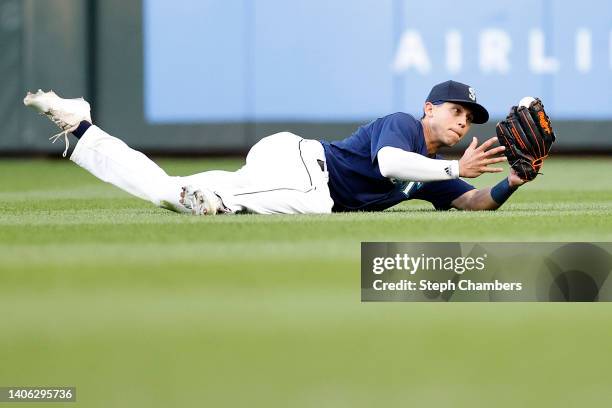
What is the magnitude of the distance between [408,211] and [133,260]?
2.18 meters

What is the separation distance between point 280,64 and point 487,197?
8320 millimetres

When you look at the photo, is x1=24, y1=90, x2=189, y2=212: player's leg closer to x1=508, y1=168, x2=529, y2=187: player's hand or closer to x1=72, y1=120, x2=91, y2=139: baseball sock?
x1=72, y1=120, x2=91, y2=139: baseball sock

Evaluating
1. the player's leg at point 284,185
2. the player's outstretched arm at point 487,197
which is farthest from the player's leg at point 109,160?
the player's outstretched arm at point 487,197

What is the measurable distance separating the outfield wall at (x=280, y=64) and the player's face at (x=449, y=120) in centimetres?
837

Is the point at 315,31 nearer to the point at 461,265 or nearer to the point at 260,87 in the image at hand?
the point at 260,87

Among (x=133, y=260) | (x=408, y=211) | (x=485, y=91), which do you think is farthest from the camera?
(x=485, y=91)

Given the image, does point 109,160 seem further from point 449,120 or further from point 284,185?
point 449,120

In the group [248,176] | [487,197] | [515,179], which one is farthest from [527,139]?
[248,176]

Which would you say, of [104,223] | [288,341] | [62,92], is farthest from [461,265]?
[62,92]

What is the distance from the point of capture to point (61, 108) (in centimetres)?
507

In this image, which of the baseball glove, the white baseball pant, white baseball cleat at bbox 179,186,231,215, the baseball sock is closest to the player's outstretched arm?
the baseball glove

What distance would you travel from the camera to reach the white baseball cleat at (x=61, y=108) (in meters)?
5.05

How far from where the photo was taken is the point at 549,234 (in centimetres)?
432

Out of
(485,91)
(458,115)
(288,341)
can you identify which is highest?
(485,91)
